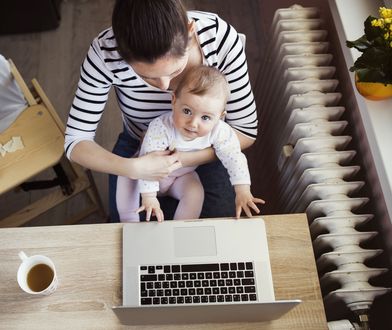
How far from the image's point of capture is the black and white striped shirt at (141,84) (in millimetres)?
1124

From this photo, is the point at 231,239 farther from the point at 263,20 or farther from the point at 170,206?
the point at 263,20

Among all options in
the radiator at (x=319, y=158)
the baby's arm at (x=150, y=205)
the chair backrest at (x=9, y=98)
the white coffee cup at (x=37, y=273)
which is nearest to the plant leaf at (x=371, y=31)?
the radiator at (x=319, y=158)

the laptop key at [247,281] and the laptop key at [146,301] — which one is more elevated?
the laptop key at [247,281]

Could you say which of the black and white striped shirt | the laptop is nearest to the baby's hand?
the laptop

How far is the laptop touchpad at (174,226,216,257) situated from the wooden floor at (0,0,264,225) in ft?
3.84

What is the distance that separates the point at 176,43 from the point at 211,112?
0.22 meters

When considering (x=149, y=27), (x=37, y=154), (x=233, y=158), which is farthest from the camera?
(x=37, y=154)

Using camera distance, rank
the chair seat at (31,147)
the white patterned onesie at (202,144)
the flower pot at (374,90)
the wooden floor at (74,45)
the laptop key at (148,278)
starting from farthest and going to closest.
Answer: the wooden floor at (74,45) < the chair seat at (31,147) < the white patterned onesie at (202,144) < the flower pot at (374,90) < the laptop key at (148,278)

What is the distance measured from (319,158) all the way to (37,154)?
0.92m

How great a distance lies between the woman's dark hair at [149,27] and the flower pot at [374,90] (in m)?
0.51

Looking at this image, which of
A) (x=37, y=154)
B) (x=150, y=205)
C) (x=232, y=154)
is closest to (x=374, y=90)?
(x=232, y=154)

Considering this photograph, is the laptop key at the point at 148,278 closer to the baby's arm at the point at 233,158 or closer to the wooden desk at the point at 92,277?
the wooden desk at the point at 92,277

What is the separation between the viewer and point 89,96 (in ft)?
3.95

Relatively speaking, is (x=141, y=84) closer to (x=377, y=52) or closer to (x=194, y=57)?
(x=194, y=57)
